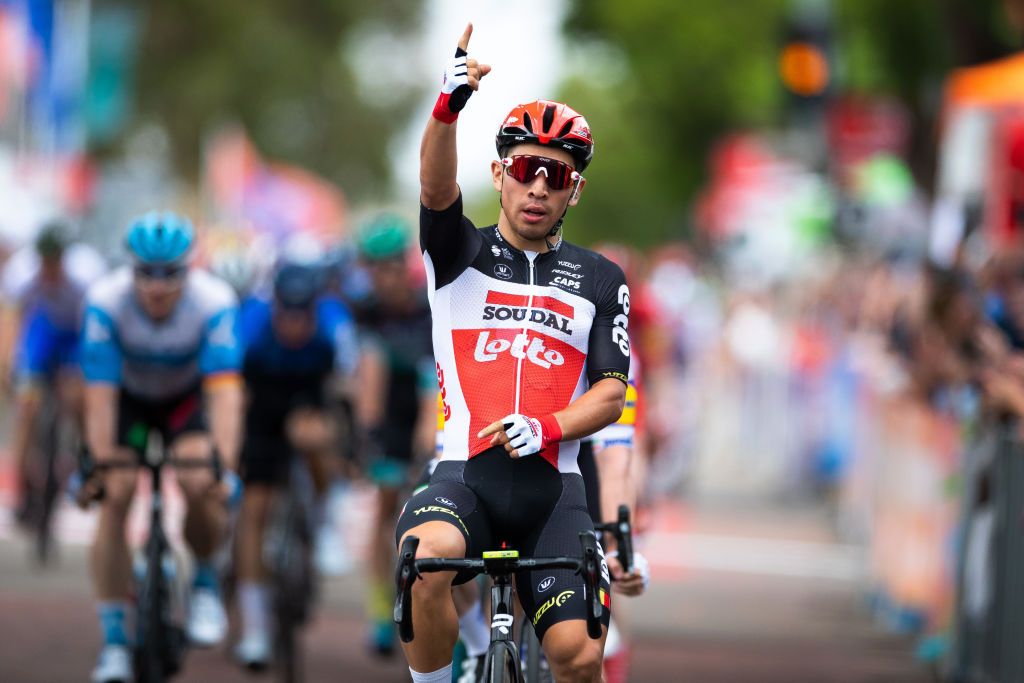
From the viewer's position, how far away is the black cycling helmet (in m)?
14.3

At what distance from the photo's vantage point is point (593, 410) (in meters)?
6.00

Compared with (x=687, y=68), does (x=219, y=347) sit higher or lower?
lower

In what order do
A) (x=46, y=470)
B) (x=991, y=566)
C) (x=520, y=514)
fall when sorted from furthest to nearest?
(x=46, y=470) → (x=991, y=566) → (x=520, y=514)

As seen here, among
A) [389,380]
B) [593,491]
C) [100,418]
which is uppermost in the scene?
[389,380]

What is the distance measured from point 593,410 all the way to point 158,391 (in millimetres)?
3719

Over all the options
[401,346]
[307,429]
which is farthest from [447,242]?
[401,346]

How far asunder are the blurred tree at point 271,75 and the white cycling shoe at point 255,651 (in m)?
36.6

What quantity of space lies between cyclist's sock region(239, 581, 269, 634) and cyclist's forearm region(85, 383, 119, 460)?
84.5 inches

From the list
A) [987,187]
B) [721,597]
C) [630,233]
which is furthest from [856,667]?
[630,233]

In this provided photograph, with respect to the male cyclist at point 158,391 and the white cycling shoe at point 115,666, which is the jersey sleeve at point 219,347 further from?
the white cycling shoe at point 115,666

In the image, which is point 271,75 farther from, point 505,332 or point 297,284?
point 505,332

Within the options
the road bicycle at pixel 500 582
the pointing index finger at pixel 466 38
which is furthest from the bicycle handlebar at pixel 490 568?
the pointing index finger at pixel 466 38

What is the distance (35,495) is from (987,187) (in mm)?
8820

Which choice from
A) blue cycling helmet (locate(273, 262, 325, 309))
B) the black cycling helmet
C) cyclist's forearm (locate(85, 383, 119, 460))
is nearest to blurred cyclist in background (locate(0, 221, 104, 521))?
the black cycling helmet
